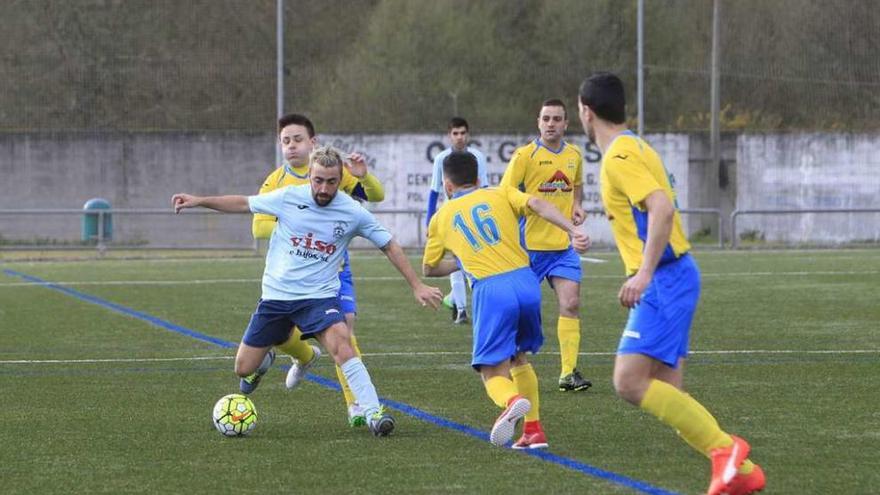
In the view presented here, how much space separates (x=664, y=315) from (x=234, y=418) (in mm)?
2992

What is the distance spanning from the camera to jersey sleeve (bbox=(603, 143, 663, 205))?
6.36 m

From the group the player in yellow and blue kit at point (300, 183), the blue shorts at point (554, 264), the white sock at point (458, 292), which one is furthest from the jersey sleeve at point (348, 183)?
the white sock at point (458, 292)

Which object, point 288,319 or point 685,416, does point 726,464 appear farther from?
point 288,319

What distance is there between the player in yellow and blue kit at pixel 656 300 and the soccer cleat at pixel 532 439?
4.47ft

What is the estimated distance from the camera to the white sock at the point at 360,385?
838cm

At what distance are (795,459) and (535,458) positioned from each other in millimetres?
1289

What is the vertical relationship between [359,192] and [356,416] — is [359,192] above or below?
above

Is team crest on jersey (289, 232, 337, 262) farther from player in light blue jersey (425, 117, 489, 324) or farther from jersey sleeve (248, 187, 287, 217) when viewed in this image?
player in light blue jersey (425, 117, 489, 324)

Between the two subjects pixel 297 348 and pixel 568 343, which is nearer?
pixel 297 348

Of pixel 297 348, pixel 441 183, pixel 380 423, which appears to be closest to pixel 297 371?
pixel 297 348

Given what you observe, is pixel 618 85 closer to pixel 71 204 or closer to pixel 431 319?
pixel 431 319

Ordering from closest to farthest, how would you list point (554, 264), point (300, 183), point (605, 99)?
point (605, 99), point (300, 183), point (554, 264)

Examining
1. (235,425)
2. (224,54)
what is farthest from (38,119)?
(235,425)

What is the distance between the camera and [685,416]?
637 centimetres
